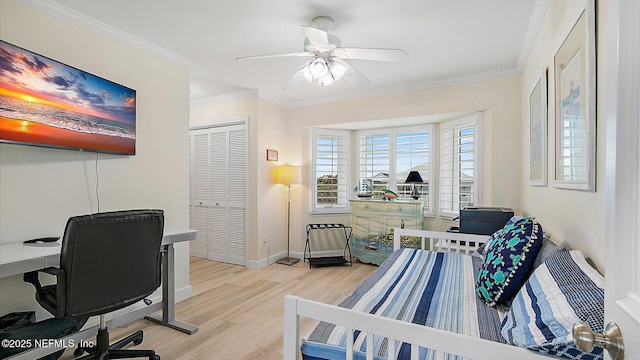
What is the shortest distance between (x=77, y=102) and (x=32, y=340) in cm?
154

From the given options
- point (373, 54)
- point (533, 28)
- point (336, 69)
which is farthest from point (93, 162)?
point (533, 28)

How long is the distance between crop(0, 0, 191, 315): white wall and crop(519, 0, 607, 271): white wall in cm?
300

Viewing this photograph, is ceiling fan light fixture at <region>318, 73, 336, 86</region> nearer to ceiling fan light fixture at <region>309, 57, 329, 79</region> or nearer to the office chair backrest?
ceiling fan light fixture at <region>309, 57, 329, 79</region>

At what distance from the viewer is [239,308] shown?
287 cm

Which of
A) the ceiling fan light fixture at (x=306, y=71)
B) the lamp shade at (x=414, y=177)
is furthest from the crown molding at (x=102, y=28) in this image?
the lamp shade at (x=414, y=177)

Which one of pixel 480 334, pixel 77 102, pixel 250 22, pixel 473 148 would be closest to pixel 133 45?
pixel 77 102

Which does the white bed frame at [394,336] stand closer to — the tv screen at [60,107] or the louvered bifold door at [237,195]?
the tv screen at [60,107]

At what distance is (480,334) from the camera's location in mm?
1241

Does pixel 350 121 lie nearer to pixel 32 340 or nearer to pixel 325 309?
pixel 325 309

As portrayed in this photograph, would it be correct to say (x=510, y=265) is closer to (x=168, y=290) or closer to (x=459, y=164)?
(x=168, y=290)

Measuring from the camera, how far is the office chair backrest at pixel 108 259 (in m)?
1.55

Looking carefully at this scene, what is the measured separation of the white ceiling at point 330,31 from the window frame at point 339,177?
1.34 m

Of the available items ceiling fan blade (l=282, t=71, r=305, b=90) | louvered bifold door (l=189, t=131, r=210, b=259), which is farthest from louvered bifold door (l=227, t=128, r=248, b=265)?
ceiling fan blade (l=282, t=71, r=305, b=90)

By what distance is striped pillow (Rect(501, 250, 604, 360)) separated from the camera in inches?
32.5
